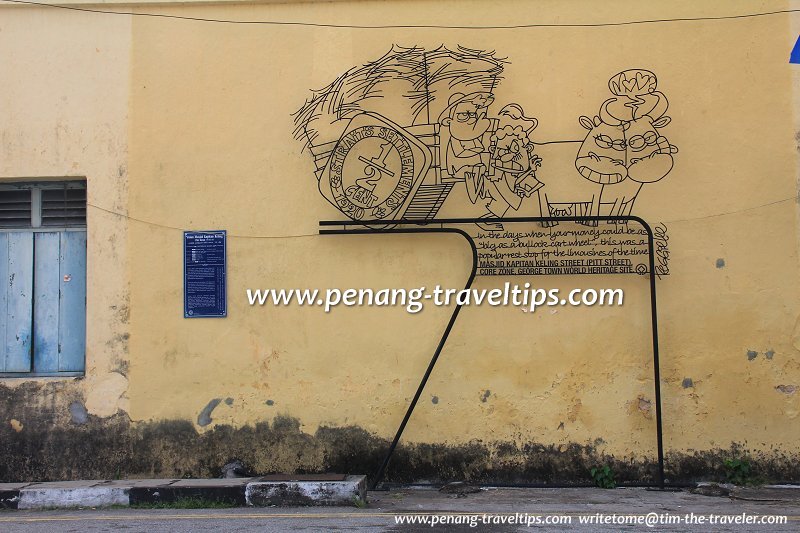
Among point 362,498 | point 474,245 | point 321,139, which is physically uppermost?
point 321,139

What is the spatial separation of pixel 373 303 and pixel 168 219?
214cm

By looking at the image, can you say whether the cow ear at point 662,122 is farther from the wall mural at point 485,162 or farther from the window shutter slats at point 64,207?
the window shutter slats at point 64,207

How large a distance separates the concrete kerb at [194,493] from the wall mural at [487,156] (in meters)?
2.49

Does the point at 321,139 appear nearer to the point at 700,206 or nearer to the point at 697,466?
the point at 700,206

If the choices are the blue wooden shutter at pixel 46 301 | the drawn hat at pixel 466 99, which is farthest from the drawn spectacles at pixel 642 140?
the blue wooden shutter at pixel 46 301

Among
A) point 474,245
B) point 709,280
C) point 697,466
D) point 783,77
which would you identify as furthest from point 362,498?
point 783,77

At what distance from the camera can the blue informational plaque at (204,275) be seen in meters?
8.04

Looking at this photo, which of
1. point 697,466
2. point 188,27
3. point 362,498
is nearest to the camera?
point 362,498

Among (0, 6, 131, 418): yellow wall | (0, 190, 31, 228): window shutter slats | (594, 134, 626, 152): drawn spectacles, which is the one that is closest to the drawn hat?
(594, 134, 626, 152): drawn spectacles

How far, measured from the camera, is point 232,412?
797 centimetres

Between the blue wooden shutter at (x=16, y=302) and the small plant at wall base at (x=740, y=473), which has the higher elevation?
the blue wooden shutter at (x=16, y=302)
